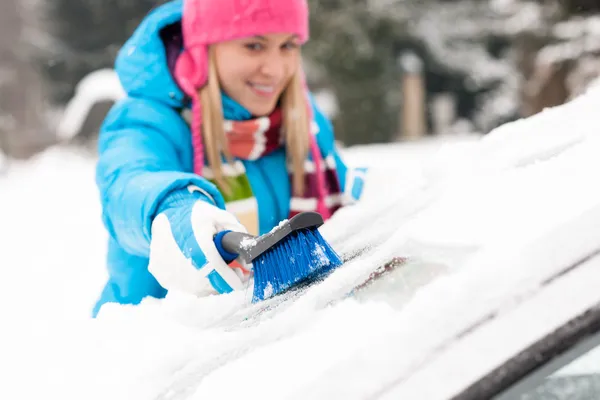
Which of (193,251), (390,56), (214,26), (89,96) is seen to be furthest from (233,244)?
(89,96)

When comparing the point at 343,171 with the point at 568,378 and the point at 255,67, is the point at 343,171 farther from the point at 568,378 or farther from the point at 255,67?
the point at 568,378

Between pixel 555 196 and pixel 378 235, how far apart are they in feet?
1.41

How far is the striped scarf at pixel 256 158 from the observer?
6.72 feet

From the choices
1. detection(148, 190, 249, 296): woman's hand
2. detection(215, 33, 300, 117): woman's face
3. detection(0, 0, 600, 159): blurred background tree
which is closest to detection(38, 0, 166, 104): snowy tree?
detection(0, 0, 600, 159): blurred background tree

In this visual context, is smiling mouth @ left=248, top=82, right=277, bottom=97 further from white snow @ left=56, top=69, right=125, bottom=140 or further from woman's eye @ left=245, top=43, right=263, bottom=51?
white snow @ left=56, top=69, right=125, bottom=140

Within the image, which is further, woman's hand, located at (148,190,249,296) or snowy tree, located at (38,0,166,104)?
snowy tree, located at (38,0,166,104)

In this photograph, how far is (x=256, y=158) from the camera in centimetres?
218

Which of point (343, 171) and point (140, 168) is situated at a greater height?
point (140, 168)

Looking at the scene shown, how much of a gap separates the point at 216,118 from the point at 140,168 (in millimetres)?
352

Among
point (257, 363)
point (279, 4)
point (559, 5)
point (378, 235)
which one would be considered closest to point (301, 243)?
point (378, 235)

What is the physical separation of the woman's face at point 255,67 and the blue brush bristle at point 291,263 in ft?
2.94

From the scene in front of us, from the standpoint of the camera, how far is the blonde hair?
2.01 m

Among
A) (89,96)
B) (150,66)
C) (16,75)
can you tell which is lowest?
(16,75)

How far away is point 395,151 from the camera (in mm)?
10328
